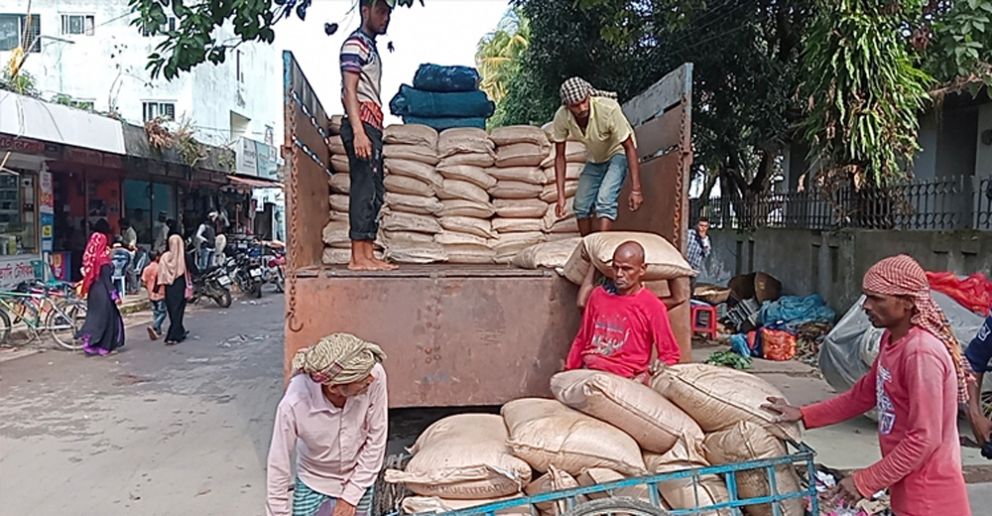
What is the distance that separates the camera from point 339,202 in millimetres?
4984

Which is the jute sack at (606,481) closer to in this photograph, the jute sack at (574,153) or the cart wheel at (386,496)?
the cart wheel at (386,496)

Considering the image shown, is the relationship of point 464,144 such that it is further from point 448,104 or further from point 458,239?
point 448,104

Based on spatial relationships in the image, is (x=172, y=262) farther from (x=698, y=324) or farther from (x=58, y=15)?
(x=58, y=15)

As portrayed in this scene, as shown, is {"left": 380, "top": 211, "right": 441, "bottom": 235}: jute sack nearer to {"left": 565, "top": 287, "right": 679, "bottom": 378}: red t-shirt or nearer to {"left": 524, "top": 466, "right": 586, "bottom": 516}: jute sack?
{"left": 565, "top": 287, "right": 679, "bottom": 378}: red t-shirt

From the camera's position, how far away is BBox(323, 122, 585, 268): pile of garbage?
499 centimetres

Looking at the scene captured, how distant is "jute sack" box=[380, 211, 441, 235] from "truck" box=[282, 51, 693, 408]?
1392 mm

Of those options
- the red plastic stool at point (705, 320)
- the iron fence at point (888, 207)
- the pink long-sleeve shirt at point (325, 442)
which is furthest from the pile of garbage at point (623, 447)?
the red plastic stool at point (705, 320)

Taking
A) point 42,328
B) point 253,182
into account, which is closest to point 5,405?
point 42,328

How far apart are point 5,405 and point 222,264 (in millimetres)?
7807

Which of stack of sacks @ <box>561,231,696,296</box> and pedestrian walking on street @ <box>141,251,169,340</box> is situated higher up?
stack of sacks @ <box>561,231,696,296</box>

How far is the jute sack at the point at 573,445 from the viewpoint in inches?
97.0

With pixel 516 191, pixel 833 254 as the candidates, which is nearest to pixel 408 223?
pixel 516 191

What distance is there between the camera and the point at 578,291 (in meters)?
3.54

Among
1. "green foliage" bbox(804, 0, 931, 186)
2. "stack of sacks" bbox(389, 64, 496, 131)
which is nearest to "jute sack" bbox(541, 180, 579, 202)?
"stack of sacks" bbox(389, 64, 496, 131)
